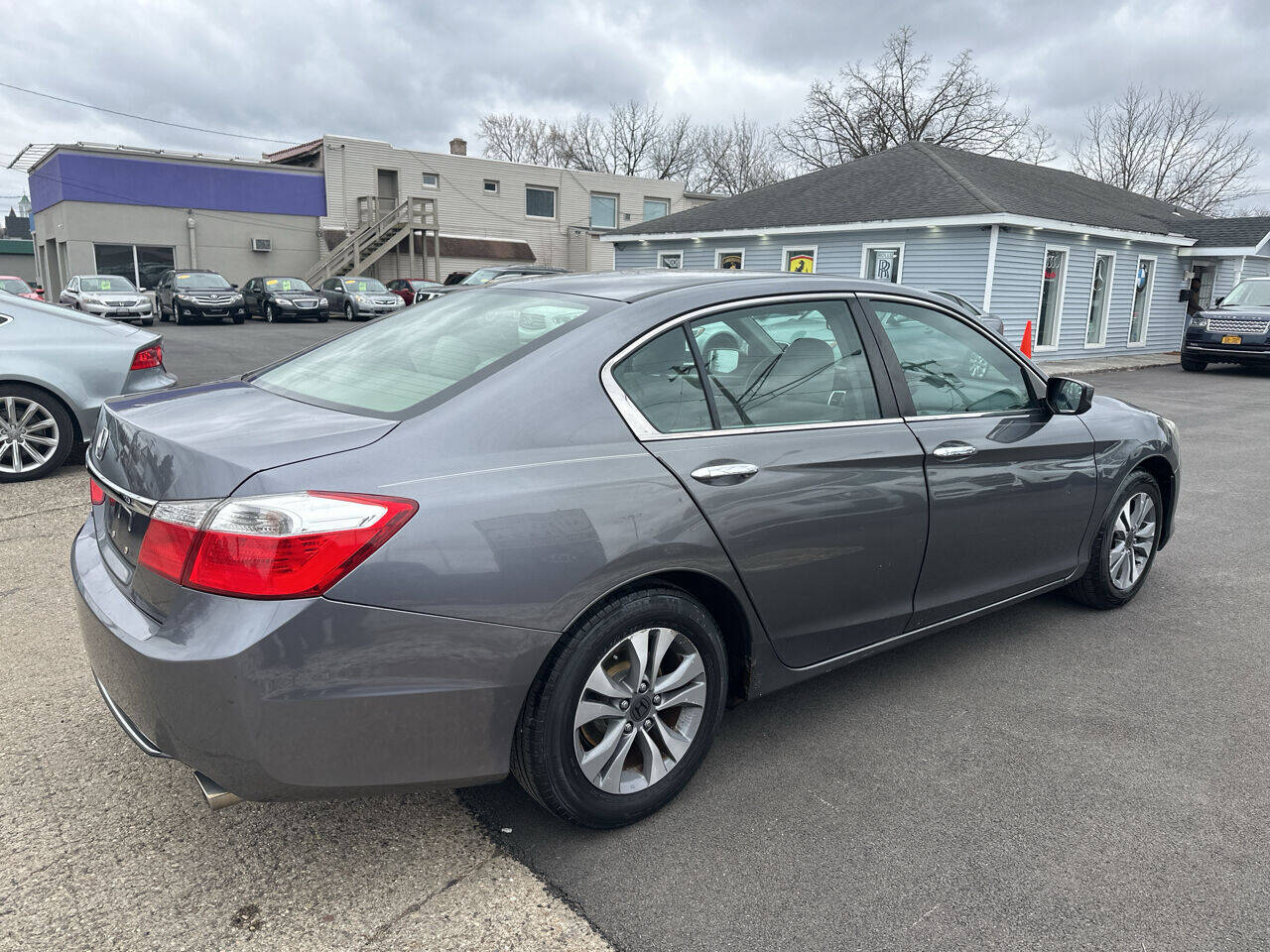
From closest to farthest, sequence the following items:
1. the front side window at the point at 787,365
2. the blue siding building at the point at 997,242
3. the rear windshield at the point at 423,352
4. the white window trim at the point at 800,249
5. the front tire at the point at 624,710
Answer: the front tire at the point at 624,710, the rear windshield at the point at 423,352, the front side window at the point at 787,365, the blue siding building at the point at 997,242, the white window trim at the point at 800,249

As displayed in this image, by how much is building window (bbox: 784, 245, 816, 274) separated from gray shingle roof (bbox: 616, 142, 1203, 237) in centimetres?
66

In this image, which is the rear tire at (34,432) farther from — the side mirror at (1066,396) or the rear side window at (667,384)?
the side mirror at (1066,396)

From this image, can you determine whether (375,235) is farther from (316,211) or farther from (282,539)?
(282,539)

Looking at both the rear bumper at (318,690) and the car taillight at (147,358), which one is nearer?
the rear bumper at (318,690)

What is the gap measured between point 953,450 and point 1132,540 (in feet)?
5.57

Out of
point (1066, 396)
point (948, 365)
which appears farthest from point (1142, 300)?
point (948, 365)

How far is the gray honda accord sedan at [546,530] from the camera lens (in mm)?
2043

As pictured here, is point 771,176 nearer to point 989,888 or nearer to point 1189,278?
A: point 1189,278

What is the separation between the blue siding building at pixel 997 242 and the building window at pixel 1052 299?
1.1 inches

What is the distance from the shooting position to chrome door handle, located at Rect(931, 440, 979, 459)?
3.19 meters

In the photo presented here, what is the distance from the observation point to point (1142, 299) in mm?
21516

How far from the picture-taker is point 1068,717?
3303 millimetres

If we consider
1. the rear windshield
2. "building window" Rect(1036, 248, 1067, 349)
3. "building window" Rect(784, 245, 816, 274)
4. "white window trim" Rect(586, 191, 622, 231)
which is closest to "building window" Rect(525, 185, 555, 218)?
"white window trim" Rect(586, 191, 622, 231)

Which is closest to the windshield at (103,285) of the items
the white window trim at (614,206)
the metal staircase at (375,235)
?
the metal staircase at (375,235)
